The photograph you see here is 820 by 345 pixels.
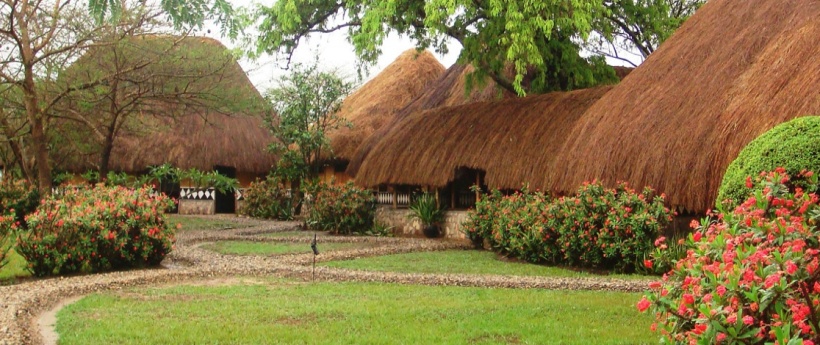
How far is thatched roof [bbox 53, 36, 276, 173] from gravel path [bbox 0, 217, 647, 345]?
456cm

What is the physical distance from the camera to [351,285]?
9016 mm

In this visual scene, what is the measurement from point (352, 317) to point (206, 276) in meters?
3.84

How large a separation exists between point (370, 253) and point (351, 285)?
4016mm

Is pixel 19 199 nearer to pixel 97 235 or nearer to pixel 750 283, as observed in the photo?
pixel 97 235

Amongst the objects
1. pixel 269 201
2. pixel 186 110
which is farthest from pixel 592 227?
pixel 269 201

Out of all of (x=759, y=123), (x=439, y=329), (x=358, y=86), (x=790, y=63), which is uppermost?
(x=358, y=86)

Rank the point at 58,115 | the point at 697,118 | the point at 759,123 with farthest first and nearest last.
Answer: the point at 58,115, the point at 697,118, the point at 759,123

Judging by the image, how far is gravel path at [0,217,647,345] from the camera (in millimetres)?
6922

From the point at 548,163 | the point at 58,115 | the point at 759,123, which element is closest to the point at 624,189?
the point at 759,123

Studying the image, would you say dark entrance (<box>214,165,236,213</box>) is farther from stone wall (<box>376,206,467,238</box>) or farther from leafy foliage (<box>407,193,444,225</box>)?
leafy foliage (<box>407,193,444,225</box>)

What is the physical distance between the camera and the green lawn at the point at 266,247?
13.1 meters

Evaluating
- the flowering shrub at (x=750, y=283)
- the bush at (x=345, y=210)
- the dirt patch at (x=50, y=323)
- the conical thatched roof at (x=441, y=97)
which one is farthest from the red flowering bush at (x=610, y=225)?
the conical thatched roof at (x=441, y=97)

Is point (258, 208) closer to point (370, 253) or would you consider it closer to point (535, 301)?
point (370, 253)

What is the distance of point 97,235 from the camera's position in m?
10.2
